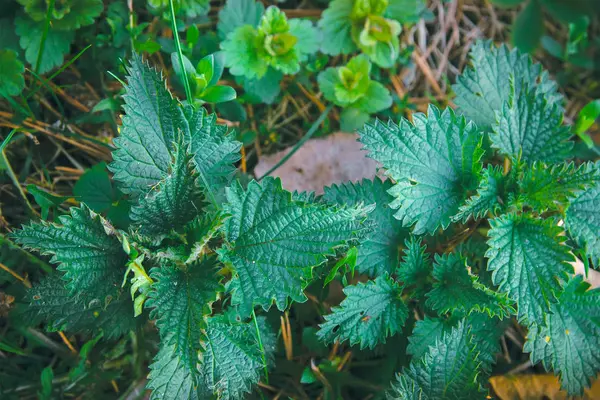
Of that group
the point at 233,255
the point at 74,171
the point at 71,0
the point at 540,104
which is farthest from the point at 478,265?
the point at 71,0

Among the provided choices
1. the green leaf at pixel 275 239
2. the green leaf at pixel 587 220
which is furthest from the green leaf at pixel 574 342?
the green leaf at pixel 275 239

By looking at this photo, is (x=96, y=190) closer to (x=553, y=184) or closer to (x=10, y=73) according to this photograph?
(x=10, y=73)

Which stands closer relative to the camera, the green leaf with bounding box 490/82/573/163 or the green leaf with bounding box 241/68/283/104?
the green leaf with bounding box 490/82/573/163

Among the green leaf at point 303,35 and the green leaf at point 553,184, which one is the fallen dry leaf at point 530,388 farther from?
the green leaf at point 303,35

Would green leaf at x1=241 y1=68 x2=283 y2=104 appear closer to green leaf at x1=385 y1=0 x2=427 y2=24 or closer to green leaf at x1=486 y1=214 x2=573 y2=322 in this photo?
green leaf at x1=385 y1=0 x2=427 y2=24

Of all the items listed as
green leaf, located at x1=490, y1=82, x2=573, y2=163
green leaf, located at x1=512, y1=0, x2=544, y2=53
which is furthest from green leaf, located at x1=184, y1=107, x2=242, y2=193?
green leaf, located at x1=512, y1=0, x2=544, y2=53

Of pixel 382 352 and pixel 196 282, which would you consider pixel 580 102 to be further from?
pixel 196 282

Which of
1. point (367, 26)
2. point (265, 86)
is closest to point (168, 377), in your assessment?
point (265, 86)
